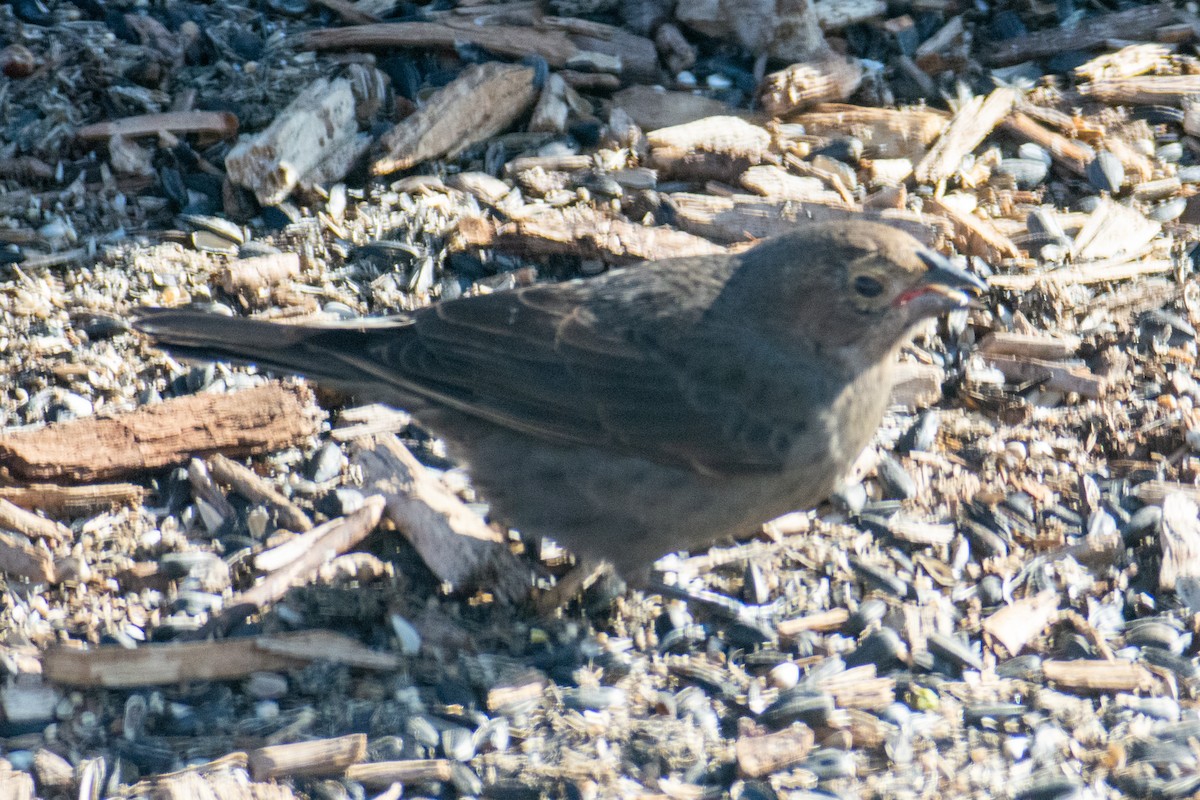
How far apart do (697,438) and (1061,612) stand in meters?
1.24

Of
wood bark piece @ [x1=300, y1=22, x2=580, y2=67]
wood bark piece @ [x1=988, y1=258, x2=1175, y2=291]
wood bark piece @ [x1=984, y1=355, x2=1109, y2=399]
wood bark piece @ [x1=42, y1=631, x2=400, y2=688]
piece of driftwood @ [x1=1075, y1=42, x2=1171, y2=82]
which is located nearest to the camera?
wood bark piece @ [x1=42, y1=631, x2=400, y2=688]

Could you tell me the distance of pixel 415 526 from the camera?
14.1 feet

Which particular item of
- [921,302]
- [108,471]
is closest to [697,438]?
[921,302]

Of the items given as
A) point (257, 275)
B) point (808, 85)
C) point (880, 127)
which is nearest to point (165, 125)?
point (257, 275)

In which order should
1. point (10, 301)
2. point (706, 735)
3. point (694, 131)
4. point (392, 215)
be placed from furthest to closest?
point (694, 131) → point (392, 215) → point (10, 301) → point (706, 735)

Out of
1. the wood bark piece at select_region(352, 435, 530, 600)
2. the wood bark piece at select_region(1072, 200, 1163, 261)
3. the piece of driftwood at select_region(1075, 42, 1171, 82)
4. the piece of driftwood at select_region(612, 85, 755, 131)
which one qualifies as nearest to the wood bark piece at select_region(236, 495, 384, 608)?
the wood bark piece at select_region(352, 435, 530, 600)

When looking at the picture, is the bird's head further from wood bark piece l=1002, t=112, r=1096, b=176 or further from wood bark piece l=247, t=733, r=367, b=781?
wood bark piece l=1002, t=112, r=1096, b=176

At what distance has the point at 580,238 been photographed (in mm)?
5215

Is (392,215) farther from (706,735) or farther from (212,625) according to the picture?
(706,735)

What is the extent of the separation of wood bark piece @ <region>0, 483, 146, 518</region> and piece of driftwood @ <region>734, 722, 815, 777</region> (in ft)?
6.87

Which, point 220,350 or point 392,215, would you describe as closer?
point 220,350

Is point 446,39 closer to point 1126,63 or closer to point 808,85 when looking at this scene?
point 808,85

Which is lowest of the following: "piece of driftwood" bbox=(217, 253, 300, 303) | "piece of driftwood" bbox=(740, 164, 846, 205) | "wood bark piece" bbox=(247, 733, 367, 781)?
"wood bark piece" bbox=(247, 733, 367, 781)

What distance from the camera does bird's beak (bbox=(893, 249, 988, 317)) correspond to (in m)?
3.96
